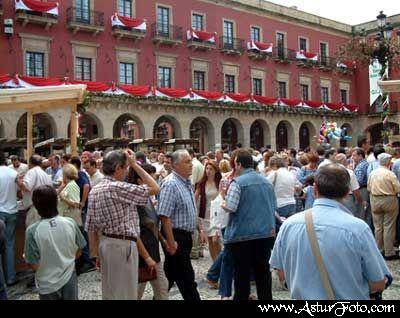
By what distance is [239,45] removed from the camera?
99.0 ft

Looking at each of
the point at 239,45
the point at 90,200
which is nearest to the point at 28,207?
the point at 90,200

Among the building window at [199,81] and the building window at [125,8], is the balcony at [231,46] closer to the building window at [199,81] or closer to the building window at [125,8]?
the building window at [199,81]

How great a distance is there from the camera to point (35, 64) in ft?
73.5

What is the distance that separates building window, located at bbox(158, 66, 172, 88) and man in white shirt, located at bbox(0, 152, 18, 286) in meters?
20.5

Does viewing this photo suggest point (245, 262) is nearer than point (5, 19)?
Yes

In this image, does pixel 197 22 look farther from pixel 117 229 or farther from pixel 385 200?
pixel 117 229

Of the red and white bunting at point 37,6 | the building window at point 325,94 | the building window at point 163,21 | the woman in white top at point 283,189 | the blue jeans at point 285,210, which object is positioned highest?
the building window at point 163,21

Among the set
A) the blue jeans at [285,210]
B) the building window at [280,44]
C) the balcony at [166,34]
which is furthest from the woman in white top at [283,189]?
the building window at [280,44]

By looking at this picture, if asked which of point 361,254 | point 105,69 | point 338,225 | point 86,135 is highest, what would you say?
point 105,69

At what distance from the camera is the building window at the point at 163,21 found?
26.6 m

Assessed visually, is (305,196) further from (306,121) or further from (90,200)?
(306,121)

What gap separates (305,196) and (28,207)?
419cm

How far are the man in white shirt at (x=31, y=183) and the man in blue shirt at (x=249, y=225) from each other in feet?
10.6

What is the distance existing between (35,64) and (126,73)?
492cm
